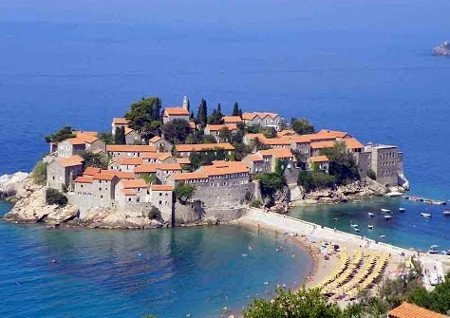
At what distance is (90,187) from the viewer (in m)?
60.0

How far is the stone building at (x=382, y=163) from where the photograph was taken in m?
69.6

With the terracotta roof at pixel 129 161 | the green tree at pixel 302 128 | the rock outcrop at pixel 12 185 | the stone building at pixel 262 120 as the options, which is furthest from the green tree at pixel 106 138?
the green tree at pixel 302 128

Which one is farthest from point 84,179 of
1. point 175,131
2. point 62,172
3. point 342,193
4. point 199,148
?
point 342,193

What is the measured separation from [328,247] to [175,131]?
1671 centimetres

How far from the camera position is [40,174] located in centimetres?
6412

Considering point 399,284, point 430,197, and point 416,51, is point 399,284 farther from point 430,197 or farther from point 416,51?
point 416,51

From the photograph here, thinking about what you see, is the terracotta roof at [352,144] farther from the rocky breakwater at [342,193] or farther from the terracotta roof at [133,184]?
the terracotta roof at [133,184]

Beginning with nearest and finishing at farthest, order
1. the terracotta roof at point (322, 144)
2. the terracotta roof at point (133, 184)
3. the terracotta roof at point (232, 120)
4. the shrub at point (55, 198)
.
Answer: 1. the terracotta roof at point (133, 184)
2. the shrub at point (55, 198)
3. the terracotta roof at point (322, 144)
4. the terracotta roof at point (232, 120)

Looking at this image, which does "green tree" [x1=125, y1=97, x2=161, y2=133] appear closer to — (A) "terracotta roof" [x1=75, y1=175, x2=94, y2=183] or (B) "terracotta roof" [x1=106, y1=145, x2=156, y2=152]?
(B) "terracotta roof" [x1=106, y1=145, x2=156, y2=152]

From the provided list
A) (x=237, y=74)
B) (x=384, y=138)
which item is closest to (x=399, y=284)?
(x=384, y=138)

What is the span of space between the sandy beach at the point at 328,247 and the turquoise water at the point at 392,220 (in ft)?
6.78

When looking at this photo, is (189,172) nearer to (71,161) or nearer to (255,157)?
(255,157)

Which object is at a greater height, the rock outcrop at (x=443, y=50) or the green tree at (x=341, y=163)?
the rock outcrop at (x=443, y=50)

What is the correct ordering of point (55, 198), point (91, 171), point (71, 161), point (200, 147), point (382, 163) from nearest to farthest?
point (55, 198) → point (91, 171) → point (71, 161) → point (200, 147) → point (382, 163)
